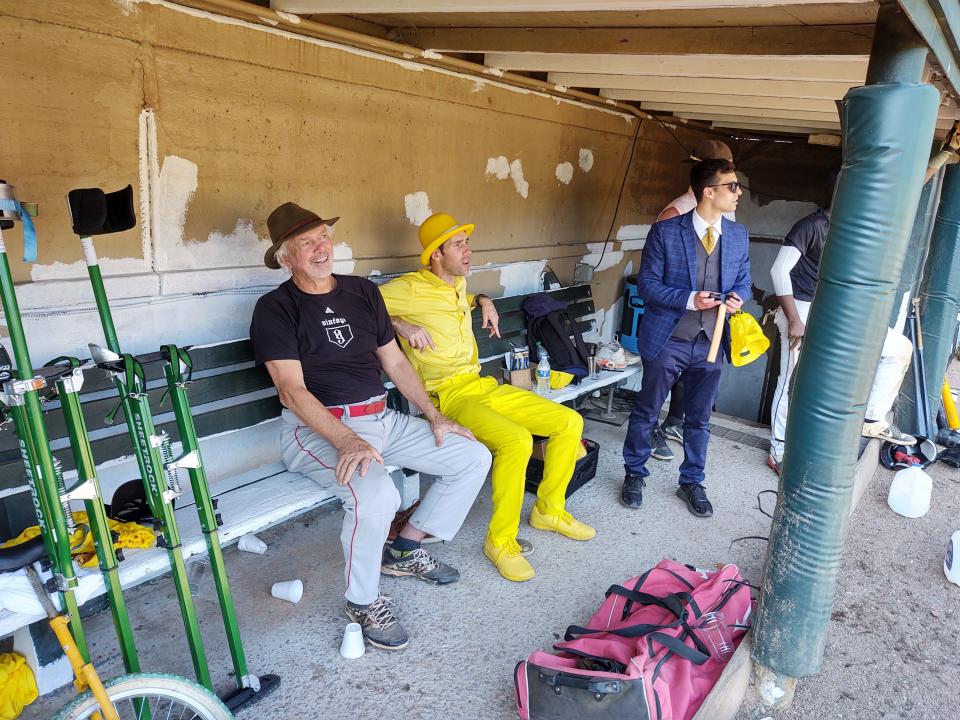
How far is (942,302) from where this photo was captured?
491 cm

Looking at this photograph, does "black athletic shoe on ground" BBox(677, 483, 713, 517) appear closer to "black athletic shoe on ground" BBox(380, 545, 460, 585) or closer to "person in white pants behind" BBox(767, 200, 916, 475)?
"person in white pants behind" BBox(767, 200, 916, 475)

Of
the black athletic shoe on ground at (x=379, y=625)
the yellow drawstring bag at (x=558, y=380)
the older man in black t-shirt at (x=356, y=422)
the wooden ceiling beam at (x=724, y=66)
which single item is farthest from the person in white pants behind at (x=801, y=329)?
the black athletic shoe on ground at (x=379, y=625)

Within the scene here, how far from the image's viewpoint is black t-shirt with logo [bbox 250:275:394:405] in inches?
102

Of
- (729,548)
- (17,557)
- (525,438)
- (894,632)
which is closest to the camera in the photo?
(17,557)

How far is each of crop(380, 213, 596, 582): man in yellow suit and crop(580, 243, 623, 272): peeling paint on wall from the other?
2.46m

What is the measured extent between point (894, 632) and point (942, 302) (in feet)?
10.3

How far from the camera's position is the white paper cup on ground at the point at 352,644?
2393 mm

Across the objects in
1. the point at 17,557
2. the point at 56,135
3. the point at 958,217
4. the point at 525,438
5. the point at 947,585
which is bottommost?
the point at 947,585

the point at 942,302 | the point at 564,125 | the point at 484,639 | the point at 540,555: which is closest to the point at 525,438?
the point at 540,555

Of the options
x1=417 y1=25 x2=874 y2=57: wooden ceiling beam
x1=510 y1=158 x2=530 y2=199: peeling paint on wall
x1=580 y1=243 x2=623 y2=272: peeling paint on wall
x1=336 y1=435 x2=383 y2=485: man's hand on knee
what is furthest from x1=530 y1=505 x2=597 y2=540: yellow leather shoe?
x1=580 y1=243 x2=623 y2=272: peeling paint on wall

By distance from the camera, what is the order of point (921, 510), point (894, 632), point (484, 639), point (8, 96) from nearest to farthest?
point (8, 96) → point (484, 639) → point (894, 632) → point (921, 510)

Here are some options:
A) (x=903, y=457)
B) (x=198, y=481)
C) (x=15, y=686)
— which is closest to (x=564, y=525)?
(x=198, y=481)

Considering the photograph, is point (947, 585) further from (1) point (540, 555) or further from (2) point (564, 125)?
(2) point (564, 125)

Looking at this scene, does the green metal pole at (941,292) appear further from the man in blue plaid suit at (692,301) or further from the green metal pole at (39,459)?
the green metal pole at (39,459)
